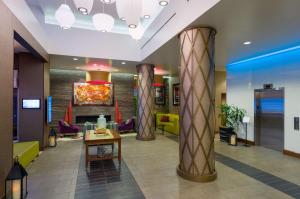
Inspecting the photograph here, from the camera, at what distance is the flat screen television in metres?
6.22

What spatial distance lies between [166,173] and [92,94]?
25.5 feet

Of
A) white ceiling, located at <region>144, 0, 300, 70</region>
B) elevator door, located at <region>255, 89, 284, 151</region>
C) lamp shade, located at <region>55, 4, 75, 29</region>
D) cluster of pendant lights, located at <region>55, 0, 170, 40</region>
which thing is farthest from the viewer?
elevator door, located at <region>255, 89, 284, 151</region>

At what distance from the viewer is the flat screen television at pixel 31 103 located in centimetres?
622

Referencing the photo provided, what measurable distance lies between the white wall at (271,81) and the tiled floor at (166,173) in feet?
2.94

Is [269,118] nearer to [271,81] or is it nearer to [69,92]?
[271,81]

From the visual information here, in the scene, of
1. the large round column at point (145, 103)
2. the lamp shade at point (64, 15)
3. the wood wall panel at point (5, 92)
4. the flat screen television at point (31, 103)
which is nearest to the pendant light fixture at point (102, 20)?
the lamp shade at point (64, 15)

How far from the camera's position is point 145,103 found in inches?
320

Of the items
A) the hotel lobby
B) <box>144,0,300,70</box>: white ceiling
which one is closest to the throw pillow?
the hotel lobby

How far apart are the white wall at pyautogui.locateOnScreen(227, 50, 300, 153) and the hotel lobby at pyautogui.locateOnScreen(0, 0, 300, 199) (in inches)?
1.5

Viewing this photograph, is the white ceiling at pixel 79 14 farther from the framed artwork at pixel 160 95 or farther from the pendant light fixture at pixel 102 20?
the framed artwork at pixel 160 95

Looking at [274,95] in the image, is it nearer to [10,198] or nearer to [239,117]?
[239,117]

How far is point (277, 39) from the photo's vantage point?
464 centimetres

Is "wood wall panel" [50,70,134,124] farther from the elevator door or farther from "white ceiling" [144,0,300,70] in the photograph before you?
the elevator door

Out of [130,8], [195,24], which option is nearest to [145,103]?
[195,24]
